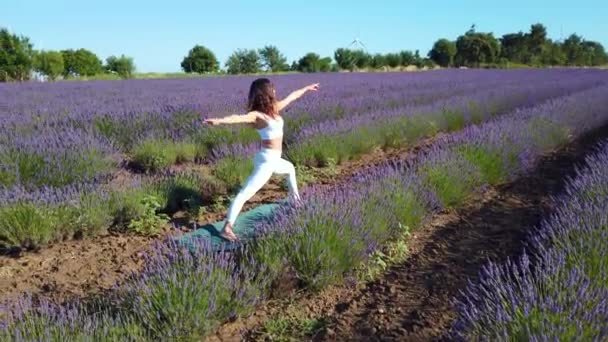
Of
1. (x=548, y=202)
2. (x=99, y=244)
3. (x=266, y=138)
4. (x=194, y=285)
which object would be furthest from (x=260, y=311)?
(x=548, y=202)

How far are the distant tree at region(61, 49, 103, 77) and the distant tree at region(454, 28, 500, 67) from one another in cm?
4140

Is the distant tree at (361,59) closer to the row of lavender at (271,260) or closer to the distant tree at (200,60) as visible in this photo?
the distant tree at (200,60)

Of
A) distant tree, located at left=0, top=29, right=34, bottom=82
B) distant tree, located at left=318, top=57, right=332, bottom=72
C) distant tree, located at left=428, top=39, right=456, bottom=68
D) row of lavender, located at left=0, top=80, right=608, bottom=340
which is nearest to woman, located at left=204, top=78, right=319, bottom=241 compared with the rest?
row of lavender, located at left=0, top=80, right=608, bottom=340

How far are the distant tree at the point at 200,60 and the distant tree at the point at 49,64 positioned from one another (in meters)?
19.0

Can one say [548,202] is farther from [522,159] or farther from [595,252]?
[595,252]

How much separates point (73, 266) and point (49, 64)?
38.5m

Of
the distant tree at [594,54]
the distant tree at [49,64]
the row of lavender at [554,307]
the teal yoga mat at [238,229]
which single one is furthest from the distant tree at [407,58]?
the row of lavender at [554,307]

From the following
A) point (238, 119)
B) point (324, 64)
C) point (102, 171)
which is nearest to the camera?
point (238, 119)

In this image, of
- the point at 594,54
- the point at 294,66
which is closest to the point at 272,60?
the point at 294,66

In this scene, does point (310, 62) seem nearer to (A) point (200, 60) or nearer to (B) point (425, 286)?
(A) point (200, 60)

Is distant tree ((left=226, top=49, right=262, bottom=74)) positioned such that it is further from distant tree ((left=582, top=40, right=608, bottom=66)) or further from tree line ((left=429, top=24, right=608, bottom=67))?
distant tree ((left=582, top=40, right=608, bottom=66))

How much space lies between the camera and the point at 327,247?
2.79 metres

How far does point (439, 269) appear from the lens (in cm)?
327

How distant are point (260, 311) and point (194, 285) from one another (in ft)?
1.94
